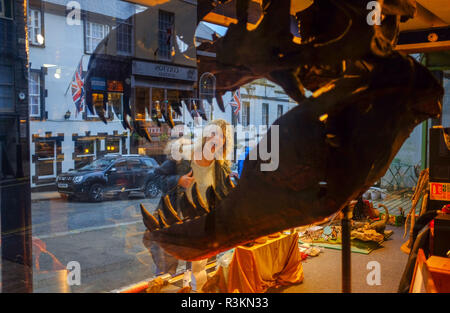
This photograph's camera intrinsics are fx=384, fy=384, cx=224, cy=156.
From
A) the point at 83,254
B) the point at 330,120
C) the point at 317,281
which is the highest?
the point at 330,120

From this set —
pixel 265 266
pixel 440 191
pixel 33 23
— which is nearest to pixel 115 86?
pixel 33 23

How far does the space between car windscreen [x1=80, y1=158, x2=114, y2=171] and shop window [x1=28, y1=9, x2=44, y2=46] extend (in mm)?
1199

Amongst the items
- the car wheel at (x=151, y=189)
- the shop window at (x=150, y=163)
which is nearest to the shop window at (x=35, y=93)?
the shop window at (x=150, y=163)

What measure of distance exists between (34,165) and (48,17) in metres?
1.30

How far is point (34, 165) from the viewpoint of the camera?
3.30 m

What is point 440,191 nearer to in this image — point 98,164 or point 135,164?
point 135,164

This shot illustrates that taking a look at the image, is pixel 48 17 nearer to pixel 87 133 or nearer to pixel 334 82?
pixel 87 133

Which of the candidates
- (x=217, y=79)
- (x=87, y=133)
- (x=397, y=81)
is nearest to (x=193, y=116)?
(x=217, y=79)

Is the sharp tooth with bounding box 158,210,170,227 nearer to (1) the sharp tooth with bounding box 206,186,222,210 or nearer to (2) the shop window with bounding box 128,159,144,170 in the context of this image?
(1) the sharp tooth with bounding box 206,186,222,210

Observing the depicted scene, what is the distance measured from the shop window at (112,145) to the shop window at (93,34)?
83cm

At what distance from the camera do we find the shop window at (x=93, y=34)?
286 cm

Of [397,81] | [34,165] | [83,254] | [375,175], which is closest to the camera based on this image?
[397,81]

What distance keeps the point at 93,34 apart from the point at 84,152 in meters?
1.34

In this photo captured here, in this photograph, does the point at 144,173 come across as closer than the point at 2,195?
No
